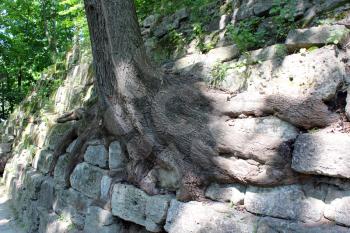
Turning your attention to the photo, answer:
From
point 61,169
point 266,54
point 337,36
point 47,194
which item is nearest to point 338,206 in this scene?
point 337,36

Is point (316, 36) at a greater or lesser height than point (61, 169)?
greater

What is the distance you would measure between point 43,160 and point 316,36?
5.57 m

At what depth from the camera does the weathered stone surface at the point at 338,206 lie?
2.71 m

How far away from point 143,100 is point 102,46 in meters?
0.76

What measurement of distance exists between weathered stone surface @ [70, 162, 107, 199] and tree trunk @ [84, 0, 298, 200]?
2.31 ft

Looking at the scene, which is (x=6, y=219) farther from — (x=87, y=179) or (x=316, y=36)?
(x=316, y=36)

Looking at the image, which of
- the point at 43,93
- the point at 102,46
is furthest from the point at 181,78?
the point at 43,93

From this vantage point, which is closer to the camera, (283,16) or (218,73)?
(283,16)

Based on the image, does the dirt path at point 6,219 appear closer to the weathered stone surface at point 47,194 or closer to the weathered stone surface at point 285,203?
the weathered stone surface at point 47,194

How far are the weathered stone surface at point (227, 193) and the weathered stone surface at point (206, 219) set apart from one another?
7cm

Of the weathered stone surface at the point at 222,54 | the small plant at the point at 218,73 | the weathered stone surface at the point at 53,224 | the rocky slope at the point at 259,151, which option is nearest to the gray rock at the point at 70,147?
the rocky slope at the point at 259,151

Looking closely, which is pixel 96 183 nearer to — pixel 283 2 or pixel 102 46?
pixel 102 46

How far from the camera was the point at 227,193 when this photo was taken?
11.6 ft

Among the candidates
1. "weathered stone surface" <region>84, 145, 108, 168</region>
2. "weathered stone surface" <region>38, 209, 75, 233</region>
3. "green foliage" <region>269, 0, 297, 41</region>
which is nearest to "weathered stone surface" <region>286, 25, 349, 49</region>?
"green foliage" <region>269, 0, 297, 41</region>
